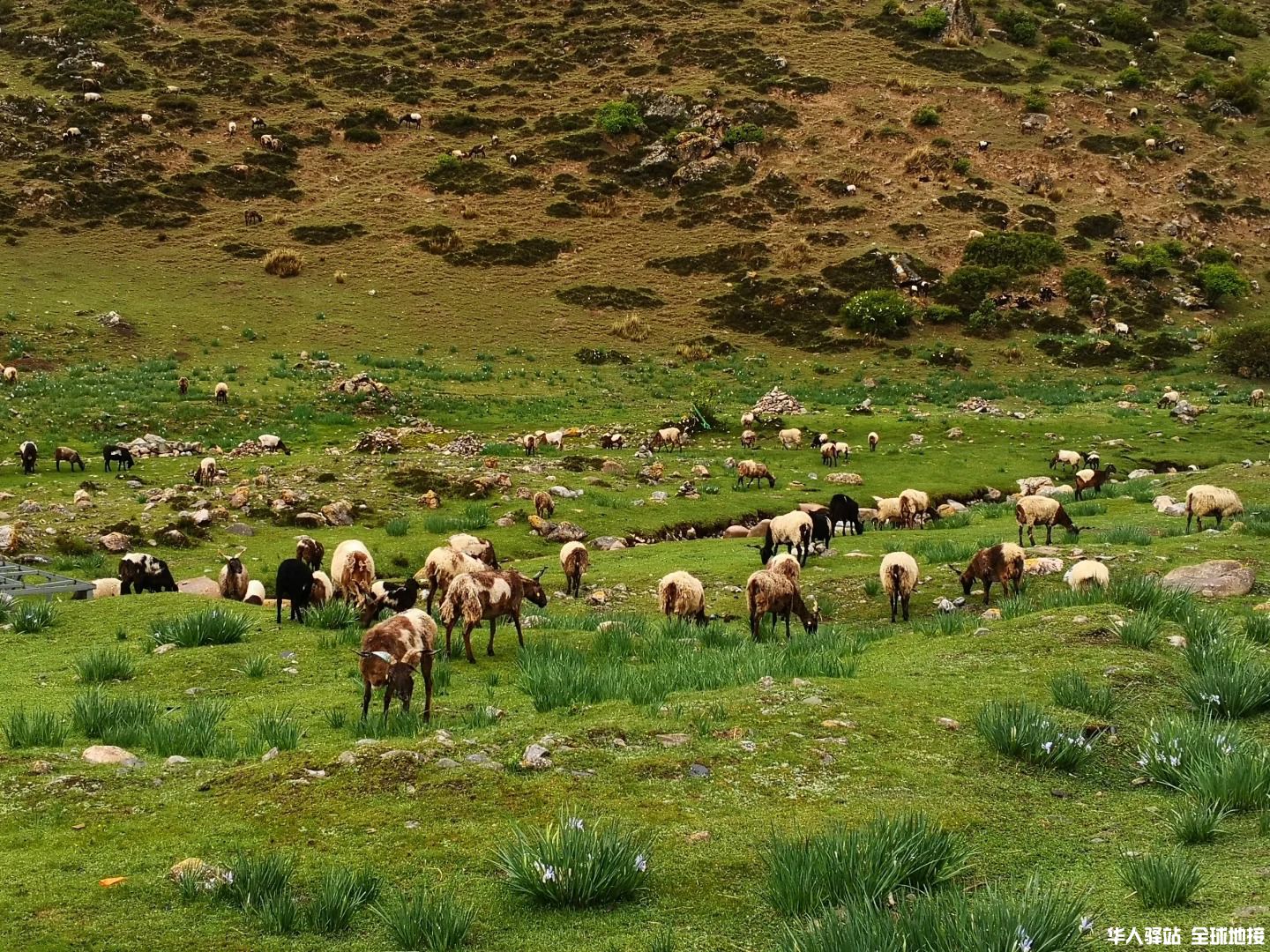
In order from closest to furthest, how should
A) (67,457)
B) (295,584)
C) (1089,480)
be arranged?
1. (295,584)
2. (1089,480)
3. (67,457)

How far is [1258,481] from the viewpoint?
2438 centimetres

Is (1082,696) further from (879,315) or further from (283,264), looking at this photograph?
(283,264)

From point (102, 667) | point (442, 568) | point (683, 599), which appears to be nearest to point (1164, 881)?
point (102, 667)

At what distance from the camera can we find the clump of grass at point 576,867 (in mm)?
4793

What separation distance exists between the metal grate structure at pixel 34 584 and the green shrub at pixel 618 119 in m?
72.5

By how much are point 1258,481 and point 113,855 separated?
2763cm

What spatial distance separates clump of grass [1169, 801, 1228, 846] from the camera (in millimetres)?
5160

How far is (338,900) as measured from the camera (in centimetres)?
462

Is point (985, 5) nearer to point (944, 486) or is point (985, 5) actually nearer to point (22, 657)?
point (944, 486)

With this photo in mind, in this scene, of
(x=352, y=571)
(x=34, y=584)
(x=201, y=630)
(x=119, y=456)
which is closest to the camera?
(x=201, y=630)

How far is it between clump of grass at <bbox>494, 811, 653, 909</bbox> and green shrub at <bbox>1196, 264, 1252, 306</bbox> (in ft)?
241

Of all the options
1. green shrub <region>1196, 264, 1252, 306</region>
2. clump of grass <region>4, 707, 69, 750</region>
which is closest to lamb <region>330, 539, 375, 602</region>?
clump of grass <region>4, 707, 69, 750</region>

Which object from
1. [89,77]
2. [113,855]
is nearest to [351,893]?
[113,855]

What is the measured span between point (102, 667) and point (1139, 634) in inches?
440
